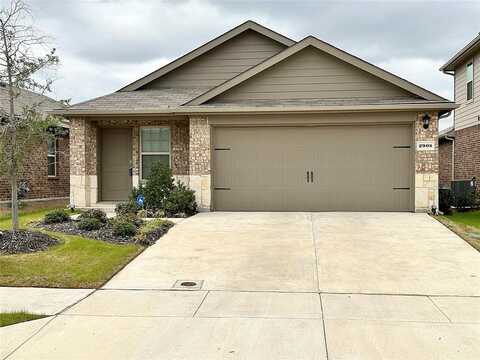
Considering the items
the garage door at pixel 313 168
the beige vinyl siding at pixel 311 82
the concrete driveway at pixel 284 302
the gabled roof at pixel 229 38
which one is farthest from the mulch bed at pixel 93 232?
the gabled roof at pixel 229 38

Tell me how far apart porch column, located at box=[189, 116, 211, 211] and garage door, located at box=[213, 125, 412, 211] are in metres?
0.31

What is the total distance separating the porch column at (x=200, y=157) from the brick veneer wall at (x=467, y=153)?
33.0 feet

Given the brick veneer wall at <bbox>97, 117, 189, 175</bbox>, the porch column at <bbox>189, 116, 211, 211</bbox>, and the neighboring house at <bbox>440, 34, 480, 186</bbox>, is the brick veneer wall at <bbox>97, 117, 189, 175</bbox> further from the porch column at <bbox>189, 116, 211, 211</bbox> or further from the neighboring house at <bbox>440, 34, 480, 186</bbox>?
the neighboring house at <bbox>440, 34, 480, 186</bbox>

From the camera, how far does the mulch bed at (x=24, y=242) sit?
794cm

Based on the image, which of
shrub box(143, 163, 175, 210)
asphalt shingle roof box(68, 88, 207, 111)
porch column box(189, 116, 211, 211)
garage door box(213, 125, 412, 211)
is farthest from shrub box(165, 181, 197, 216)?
asphalt shingle roof box(68, 88, 207, 111)

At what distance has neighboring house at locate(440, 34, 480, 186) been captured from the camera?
16734mm

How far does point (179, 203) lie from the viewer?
40.2 feet

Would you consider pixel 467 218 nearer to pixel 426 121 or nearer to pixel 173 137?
pixel 426 121

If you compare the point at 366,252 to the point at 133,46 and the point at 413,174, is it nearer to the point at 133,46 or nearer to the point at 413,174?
the point at 413,174

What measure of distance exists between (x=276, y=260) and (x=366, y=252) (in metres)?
1.69

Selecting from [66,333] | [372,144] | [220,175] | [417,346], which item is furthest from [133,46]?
[417,346]

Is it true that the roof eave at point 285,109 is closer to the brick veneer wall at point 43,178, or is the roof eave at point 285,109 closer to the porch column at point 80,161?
the porch column at point 80,161

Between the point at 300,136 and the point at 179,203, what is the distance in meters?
3.88

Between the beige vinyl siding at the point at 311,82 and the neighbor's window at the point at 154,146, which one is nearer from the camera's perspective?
the beige vinyl siding at the point at 311,82
